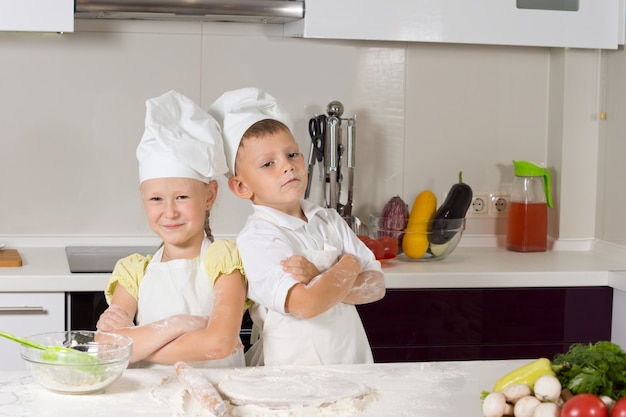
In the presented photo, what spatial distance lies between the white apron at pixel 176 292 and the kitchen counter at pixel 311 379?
6.7 inches

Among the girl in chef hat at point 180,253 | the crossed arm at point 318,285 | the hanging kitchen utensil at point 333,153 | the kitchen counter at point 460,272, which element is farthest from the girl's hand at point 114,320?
the hanging kitchen utensil at point 333,153

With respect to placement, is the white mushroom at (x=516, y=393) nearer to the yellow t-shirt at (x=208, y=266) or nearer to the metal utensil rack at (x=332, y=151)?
the yellow t-shirt at (x=208, y=266)

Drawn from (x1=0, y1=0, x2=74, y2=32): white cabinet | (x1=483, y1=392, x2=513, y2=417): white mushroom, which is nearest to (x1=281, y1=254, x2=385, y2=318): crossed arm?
(x1=483, y1=392, x2=513, y2=417): white mushroom

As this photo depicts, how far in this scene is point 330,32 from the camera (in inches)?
101

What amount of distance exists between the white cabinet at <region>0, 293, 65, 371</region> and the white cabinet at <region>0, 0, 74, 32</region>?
0.69m

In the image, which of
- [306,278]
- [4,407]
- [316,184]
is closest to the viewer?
[4,407]

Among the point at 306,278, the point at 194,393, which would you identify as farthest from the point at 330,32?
the point at 194,393

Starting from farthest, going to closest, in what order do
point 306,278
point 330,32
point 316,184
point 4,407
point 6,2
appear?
point 316,184
point 330,32
point 6,2
point 306,278
point 4,407

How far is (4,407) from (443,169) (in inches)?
75.2

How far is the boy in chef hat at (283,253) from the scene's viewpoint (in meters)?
1.60

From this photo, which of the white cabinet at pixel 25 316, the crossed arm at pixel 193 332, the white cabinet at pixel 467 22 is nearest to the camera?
the crossed arm at pixel 193 332

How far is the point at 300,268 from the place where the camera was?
62.0 inches

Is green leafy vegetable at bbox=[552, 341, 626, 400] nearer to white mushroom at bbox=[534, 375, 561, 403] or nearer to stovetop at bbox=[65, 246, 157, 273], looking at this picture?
white mushroom at bbox=[534, 375, 561, 403]

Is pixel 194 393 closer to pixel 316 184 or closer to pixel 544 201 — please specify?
pixel 316 184
